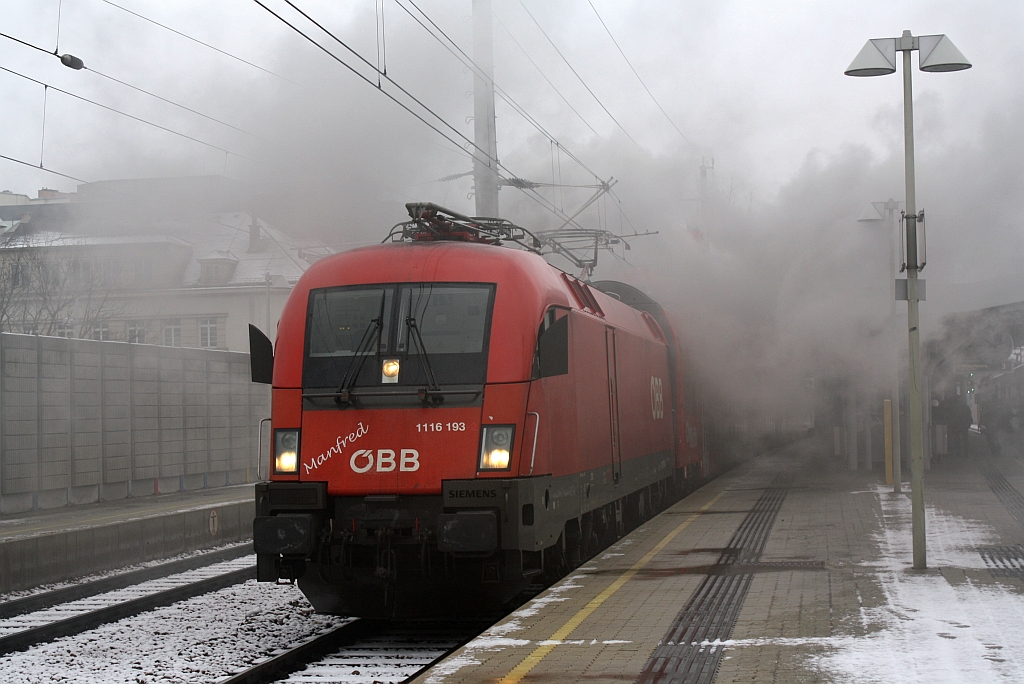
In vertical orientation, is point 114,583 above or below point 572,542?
below

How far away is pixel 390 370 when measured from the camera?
28.8 feet

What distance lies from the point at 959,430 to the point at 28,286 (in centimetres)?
2541

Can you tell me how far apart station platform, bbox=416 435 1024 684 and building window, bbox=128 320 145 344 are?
19.3 meters

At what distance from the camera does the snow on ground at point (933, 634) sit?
6.04 m

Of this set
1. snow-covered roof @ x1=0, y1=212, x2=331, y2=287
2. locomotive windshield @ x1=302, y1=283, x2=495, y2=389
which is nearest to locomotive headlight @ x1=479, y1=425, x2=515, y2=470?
locomotive windshield @ x1=302, y1=283, x2=495, y2=389

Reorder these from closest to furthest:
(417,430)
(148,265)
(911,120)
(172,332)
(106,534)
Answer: (417,430)
(911,120)
(106,534)
(148,265)
(172,332)

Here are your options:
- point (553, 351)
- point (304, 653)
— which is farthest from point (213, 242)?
point (304, 653)

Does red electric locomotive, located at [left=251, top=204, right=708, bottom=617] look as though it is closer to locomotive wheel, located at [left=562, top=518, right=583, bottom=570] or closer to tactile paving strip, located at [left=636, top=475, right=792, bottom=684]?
locomotive wheel, located at [left=562, top=518, right=583, bottom=570]

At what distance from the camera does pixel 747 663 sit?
249 inches

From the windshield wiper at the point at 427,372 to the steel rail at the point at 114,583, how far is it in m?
5.04

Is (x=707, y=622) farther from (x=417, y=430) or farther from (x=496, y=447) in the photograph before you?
(x=417, y=430)

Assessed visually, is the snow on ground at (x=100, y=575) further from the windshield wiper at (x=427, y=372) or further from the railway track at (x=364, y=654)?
the windshield wiper at (x=427, y=372)

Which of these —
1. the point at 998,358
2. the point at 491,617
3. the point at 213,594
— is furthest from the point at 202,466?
the point at 998,358

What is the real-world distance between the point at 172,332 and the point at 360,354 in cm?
2677
